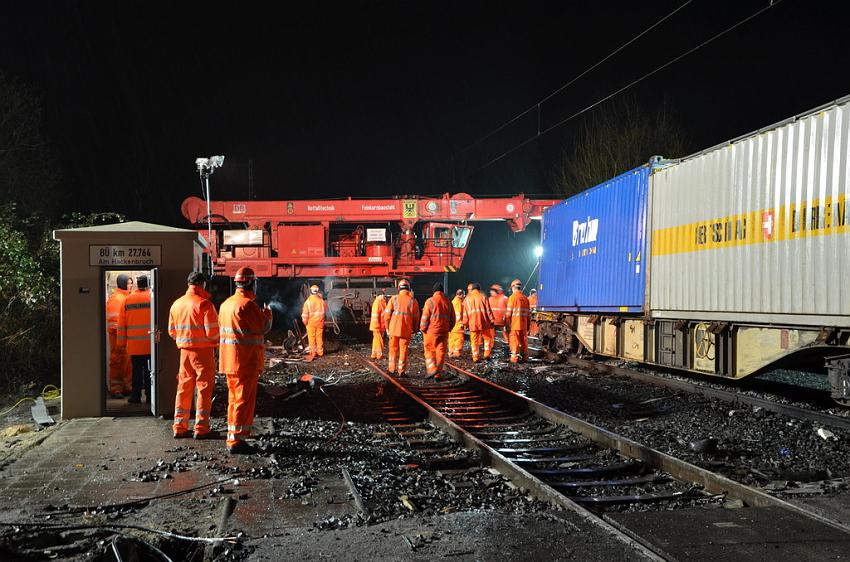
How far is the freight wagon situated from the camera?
7926 mm

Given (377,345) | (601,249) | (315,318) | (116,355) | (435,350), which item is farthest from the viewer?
(377,345)

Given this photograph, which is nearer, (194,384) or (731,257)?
(194,384)

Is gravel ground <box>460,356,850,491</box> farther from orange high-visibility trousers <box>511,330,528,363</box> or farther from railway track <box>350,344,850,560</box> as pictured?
orange high-visibility trousers <box>511,330,528,363</box>

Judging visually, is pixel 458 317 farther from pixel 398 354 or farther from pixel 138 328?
pixel 138 328

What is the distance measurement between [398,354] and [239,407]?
625 cm

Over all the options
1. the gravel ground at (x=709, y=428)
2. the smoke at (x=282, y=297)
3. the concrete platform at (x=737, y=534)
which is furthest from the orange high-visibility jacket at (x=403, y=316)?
the smoke at (x=282, y=297)

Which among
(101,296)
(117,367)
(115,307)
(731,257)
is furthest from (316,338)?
(731,257)

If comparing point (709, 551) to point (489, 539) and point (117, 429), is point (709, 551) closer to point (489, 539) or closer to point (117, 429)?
point (489, 539)

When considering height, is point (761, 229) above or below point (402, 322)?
above

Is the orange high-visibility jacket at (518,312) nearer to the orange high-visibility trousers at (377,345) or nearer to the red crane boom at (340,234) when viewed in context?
the orange high-visibility trousers at (377,345)

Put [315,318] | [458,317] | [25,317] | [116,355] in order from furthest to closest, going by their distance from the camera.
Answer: [458,317] < [315,318] < [25,317] < [116,355]

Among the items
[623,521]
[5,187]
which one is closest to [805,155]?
[623,521]

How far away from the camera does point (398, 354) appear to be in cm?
1227

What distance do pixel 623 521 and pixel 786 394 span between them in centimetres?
719
